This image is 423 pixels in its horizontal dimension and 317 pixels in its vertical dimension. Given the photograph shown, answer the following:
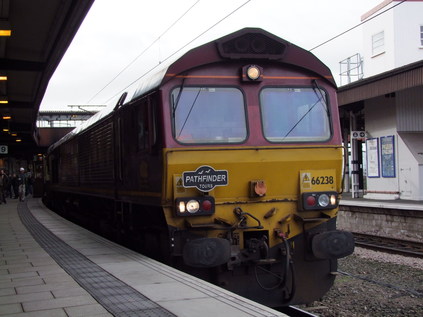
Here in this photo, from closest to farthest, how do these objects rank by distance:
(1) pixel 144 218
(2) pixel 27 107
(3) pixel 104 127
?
(1) pixel 144 218 → (3) pixel 104 127 → (2) pixel 27 107

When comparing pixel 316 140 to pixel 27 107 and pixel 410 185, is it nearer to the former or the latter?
pixel 410 185

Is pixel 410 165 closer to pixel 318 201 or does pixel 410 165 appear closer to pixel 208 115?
pixel 318 201

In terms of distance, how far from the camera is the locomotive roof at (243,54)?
648 centimetres

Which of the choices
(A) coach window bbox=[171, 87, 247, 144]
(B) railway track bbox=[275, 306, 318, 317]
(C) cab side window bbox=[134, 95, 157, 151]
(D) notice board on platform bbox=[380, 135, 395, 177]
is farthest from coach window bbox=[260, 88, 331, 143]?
(D) notice board on platform bbox=[380, 135, 395, 177]

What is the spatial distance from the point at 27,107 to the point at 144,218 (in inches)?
639

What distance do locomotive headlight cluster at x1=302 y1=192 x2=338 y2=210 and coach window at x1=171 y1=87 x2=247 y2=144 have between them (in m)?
1.09

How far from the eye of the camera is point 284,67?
7.02 meters

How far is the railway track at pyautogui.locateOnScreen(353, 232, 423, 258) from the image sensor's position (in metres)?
11.2

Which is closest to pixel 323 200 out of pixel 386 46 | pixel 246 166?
pixel 246 166

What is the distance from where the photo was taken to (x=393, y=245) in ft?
41.5

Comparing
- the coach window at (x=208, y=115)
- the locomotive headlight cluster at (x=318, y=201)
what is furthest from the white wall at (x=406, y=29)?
the coach window at (x=208, y=115)

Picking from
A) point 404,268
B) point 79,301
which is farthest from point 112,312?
point 404,268

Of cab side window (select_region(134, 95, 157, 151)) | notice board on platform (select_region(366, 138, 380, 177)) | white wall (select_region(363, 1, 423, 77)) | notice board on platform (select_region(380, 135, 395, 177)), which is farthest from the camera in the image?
white wall (select_region(363, 1, 423, 77))

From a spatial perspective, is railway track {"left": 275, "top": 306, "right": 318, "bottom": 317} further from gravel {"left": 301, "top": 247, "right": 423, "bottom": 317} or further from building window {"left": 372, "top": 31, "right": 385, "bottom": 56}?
building window {"left": 372, "top": 31, "right": 385, "bottom": 56}
